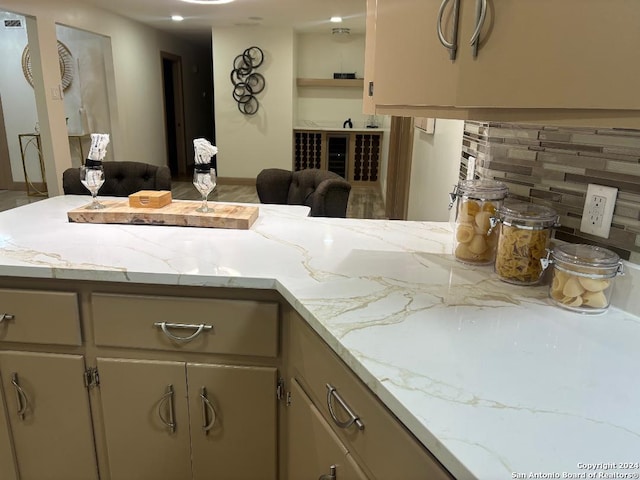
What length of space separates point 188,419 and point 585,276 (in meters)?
1.13

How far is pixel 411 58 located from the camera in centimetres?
117

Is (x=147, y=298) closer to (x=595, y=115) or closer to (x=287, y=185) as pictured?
(x=595, y=115)

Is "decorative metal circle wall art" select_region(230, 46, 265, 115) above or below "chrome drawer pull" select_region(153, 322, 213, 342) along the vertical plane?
above

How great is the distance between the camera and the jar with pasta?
119 centimetres

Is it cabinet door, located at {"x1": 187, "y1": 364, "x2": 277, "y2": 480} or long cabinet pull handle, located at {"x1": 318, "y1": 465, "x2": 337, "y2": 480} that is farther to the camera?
cabinet door, located at {"x1": 187, "y1": 364, "x2": 277, "y2": 480}

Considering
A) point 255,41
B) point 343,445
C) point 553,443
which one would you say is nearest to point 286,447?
point 343,445

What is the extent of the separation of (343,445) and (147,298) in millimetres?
669

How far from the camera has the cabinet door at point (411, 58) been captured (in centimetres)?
105

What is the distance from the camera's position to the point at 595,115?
0.77 metres

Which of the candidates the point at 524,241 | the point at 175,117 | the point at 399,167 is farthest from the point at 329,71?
the point at 524,241

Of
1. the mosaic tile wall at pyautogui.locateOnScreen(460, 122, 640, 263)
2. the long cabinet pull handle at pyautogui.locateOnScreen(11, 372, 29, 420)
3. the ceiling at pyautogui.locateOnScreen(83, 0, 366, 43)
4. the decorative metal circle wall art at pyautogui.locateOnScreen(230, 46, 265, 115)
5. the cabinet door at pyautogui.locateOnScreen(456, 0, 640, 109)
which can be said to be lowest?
the long cabinet pull handle at pyautogui.locateOnScreen(11, 372, 29, 420)

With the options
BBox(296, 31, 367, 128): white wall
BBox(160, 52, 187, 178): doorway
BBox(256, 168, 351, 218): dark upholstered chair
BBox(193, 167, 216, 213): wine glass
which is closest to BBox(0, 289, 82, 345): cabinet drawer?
BBox(193, 167, 216, 213): wine glass

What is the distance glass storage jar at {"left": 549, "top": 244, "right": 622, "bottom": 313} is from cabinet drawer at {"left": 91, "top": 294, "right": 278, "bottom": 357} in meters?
0.71

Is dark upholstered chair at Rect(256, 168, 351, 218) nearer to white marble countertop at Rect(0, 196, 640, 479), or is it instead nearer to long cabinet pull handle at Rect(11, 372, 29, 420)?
white marble countertop at Rect(0, 196, 640, 479)
